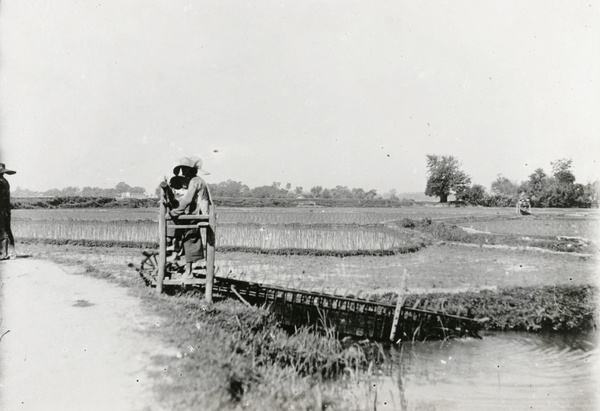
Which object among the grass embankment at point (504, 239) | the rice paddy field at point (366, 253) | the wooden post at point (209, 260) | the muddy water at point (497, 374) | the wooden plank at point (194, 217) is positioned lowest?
the muddy water at point (497, 374)

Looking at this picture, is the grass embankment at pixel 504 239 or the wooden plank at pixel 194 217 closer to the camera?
the wooden plank at pixel 194 217

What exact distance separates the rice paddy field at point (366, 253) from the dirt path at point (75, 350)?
2.24m

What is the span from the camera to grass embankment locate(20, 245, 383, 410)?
4066 mm

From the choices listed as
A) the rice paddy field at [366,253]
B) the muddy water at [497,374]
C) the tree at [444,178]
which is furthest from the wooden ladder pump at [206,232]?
the tree at [444,178]

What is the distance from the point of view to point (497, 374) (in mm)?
6297

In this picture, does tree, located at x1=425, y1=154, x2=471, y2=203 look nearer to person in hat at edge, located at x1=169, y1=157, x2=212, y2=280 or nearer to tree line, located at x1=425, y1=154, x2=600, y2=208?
tree line, located at x1=425, y1=154, x2=600, y2=208

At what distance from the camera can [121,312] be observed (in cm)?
595

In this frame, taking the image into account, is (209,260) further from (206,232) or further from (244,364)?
(244,364)

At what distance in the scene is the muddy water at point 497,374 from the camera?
18.1 ft

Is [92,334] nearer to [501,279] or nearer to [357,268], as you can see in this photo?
[357,268]

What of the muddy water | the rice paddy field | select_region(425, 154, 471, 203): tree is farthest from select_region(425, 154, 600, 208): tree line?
the muddy water

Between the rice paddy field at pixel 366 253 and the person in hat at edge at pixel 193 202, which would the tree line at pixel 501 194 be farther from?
the person in hat at edge at pixel 193 202

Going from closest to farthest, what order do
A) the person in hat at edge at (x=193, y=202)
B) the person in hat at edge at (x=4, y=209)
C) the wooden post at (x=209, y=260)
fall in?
the wooden post at (x=209, y=260) → the person in hat at edge at (x=193, y=202) → the person in hat at edge at (x=4, y=209)

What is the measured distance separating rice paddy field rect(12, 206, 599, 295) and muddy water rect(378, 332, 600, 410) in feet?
6.83
